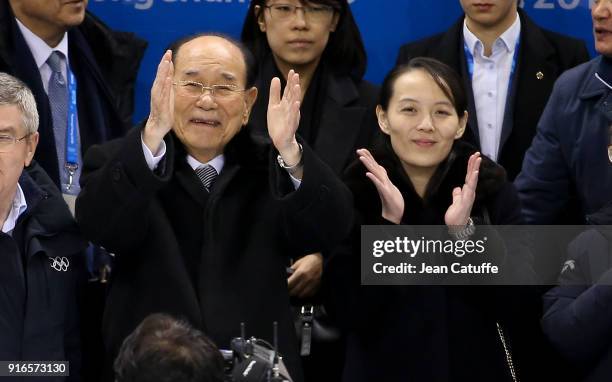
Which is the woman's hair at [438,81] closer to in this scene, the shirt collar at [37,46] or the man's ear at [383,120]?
the man's ear at [383,120]

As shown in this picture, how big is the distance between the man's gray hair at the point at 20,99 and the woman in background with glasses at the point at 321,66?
1009mm

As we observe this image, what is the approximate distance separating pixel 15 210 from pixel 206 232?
2.04 feet

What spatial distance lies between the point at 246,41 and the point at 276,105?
1215 millimetres

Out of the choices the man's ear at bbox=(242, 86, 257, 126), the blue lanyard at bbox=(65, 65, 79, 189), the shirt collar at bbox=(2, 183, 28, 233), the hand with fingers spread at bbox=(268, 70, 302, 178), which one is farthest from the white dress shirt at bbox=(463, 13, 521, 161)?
the shirt collar at bbox=(2, 183, 28, 233)

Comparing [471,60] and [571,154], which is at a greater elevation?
[471,60]

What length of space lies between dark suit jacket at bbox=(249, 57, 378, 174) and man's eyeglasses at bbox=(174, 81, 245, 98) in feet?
1.95

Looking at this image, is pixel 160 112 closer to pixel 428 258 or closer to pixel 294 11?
pixel 428 258

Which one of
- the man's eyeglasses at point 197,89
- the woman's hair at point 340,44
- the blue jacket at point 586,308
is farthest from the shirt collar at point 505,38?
the man's eyeglasses at point 197,89

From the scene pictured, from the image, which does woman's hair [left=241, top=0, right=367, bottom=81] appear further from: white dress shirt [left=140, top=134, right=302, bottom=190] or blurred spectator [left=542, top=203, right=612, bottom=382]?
blurred spectator [left=542, top=203, right=612, bottom=382]

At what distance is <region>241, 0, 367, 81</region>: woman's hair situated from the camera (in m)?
5.54

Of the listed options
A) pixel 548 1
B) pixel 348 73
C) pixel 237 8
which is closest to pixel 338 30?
pixel 348 73

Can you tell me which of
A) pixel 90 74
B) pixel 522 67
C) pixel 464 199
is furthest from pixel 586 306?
pixel 90 74

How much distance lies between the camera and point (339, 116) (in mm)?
5387

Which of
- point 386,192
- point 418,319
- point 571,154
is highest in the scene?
point 571,154
